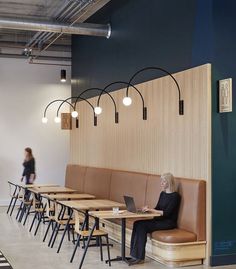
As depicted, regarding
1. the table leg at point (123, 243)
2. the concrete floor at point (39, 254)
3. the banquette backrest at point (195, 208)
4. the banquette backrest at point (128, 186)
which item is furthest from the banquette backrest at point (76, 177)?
the banquette backrest at point (195, 208)

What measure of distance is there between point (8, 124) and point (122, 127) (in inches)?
189

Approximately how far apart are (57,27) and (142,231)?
175 inches

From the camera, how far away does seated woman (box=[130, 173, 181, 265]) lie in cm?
637

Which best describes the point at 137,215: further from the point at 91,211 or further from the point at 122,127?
the point at 122,127

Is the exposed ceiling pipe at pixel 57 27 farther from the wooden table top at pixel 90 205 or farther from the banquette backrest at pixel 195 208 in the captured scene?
the banquette backrest at pixel 195 208

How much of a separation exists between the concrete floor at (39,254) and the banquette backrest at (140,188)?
0.63 metres

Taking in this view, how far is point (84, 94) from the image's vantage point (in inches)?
437

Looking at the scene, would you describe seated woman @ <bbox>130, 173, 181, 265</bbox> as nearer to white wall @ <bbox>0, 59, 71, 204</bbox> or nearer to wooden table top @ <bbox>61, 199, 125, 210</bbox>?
wooden table top @ <bbox>61, 199, 125, 210</bbox>

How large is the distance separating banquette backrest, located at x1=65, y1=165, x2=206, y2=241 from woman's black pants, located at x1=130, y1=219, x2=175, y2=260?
0.90ft

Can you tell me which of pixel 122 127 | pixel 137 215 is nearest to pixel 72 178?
pixel 122 127

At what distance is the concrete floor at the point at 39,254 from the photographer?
6281 millimetres

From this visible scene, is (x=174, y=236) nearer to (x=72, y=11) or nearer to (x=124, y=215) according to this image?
(x=124, y=215)

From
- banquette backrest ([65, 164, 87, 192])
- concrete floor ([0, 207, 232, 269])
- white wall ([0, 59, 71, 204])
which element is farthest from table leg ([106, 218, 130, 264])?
white wall ([0, 59, 71, 204])

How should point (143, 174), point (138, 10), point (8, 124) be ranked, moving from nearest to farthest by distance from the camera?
point (143, 174)
point (138, 10)
point (8, 124)
